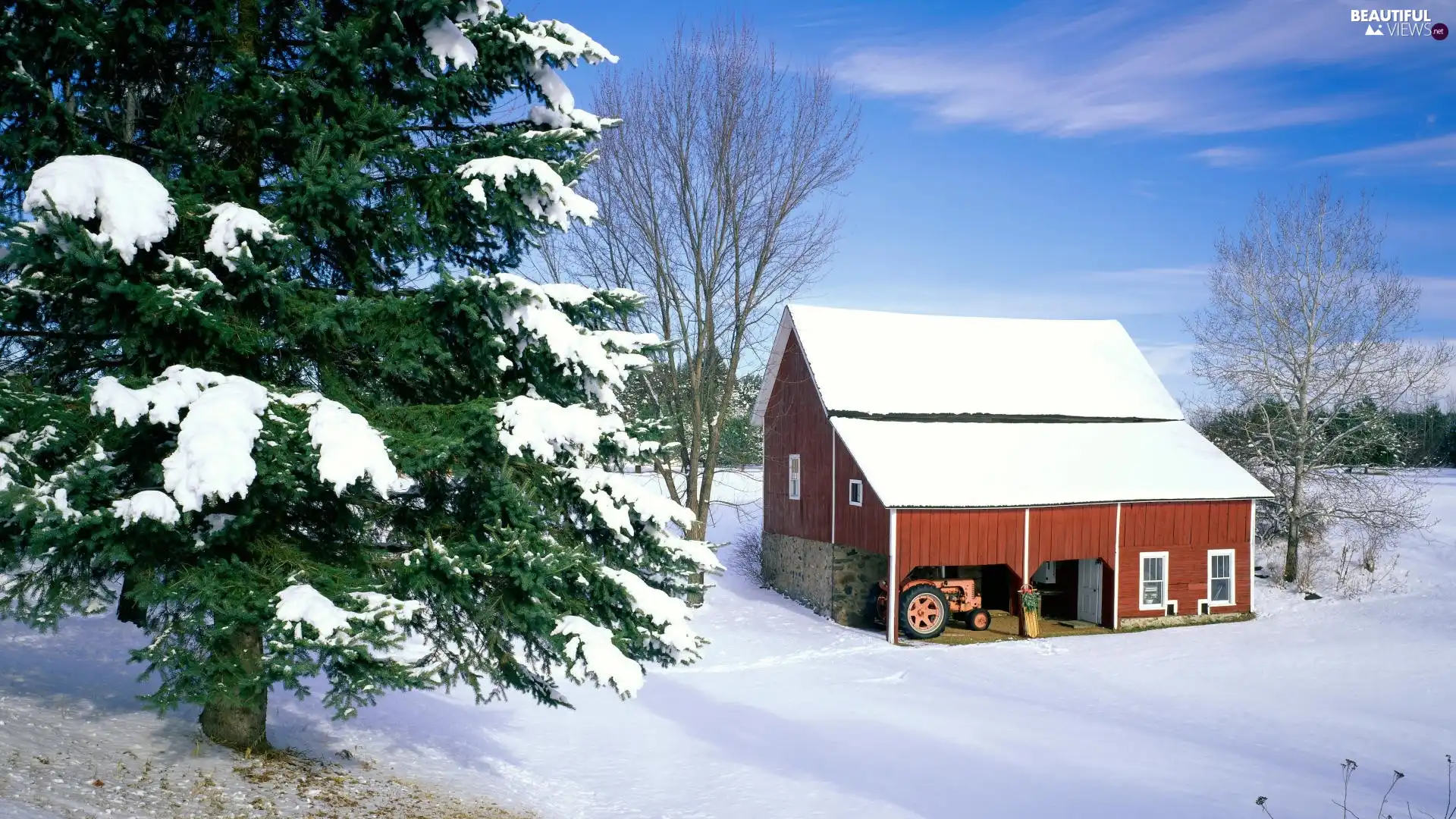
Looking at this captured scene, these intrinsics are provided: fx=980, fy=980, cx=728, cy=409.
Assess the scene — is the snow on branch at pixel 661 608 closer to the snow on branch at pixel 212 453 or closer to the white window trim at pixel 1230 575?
the snow on branch at pixel 212 453

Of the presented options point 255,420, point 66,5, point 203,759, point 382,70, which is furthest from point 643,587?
point 66,5

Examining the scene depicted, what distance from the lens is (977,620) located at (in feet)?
67.7

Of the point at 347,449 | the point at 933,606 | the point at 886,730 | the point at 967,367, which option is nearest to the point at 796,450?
the point at 967,367

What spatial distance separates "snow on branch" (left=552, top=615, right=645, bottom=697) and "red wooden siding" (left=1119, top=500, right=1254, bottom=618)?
17.1 metres

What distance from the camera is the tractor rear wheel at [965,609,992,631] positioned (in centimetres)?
2062

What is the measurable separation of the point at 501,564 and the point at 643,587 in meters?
1.13

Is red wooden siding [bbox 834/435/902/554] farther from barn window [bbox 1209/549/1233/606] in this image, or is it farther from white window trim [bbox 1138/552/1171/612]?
barn window [bbox 1209/549/1233/606]

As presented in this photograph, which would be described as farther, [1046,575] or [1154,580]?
[1046,575]

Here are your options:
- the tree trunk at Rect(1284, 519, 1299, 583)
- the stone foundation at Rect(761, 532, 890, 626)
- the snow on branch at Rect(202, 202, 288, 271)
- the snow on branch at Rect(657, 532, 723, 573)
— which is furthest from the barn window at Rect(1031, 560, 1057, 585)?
the snow on branch at Rect(202, 202, 288, 271)

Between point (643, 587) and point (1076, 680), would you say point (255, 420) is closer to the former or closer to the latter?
point (643, 587)

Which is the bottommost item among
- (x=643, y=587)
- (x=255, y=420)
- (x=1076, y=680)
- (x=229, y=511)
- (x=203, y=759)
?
(x=1076, y=680)

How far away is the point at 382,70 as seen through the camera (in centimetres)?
812

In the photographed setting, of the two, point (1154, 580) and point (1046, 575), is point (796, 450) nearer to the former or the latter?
point (1046, 575)

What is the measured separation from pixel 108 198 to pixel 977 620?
58.7ft
